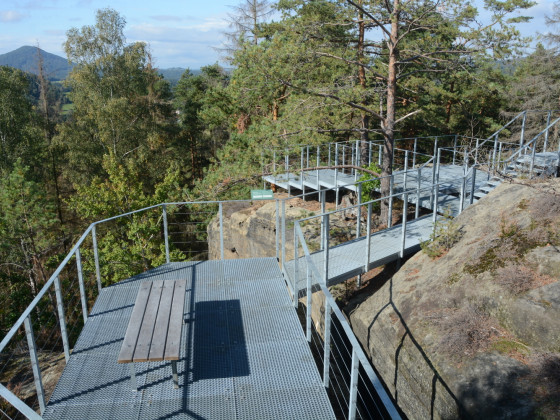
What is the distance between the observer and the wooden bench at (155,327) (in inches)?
149

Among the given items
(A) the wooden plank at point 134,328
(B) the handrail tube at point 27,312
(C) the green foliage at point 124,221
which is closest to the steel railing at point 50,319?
(B) the handrail tube at point 27,312

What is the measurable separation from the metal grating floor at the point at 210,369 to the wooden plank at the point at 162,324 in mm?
511

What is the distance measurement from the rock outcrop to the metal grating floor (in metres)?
1.68

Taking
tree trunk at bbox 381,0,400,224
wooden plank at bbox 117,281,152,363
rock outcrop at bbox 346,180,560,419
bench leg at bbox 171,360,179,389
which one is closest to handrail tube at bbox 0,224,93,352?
wooden plank at bbox 117,281,152,363

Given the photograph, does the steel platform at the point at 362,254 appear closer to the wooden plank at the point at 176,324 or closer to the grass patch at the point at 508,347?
the wooden plank at the point at 176,324

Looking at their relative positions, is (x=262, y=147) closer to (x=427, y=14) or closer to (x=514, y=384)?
(x=427, y=14)

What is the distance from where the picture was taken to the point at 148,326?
4.24 m

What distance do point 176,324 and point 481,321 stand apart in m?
3.80

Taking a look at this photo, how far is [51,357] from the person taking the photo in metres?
8.67

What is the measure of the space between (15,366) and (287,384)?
8.01 m

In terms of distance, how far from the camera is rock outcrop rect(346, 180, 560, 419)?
461cm

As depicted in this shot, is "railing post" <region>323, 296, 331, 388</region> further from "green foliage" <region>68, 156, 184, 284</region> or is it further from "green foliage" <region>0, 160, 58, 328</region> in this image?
"green foliage" <region>0, 160, 58, 328</region>

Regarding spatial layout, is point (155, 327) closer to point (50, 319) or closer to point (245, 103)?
point (245, 103)

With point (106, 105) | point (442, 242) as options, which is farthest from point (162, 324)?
point (106, 105)
